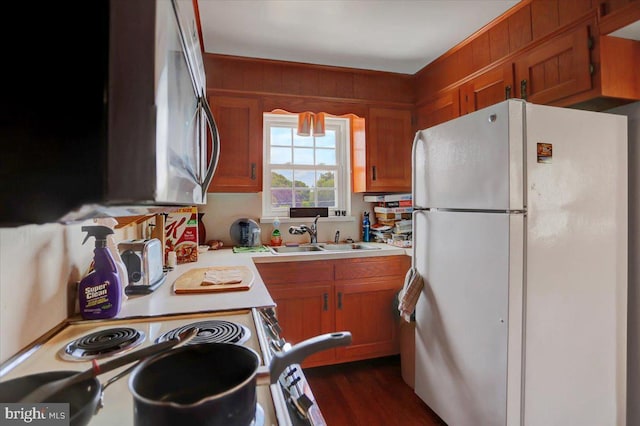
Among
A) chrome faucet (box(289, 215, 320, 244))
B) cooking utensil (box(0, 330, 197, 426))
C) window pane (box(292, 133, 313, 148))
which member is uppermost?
window pane (box(292, 133, 313, 148))

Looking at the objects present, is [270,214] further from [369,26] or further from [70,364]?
[70,364]

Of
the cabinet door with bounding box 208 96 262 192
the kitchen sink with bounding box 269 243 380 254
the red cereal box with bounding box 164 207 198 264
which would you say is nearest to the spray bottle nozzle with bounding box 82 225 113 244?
the red cereal box with bounding box 164 207 198 264

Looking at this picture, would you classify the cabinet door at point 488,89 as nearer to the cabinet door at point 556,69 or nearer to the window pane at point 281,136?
the cabinet door at point 556,69

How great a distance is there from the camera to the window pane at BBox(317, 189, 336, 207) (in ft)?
9.96

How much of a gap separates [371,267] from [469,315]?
38.1 inches

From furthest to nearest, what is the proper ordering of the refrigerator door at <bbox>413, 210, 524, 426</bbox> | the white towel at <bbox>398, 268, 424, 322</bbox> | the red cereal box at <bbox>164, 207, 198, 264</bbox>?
1. the red cereal box at <bbox>164, 207, 198, 264</bbox>
2. the white towel at <bbox>398, 268, 424, 322</bbox>
3. the refrigerator door at <bbox>413, 210, 524, 426</bbox>

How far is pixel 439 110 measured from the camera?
8.38 ft

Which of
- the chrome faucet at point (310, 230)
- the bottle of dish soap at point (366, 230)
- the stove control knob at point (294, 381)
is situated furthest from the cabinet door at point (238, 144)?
the stove control knob at point (294, 381)

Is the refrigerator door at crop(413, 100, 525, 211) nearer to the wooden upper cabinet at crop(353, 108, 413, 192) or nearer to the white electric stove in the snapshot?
the wooden upper cabinet at crop(353, 108, 413, 192)

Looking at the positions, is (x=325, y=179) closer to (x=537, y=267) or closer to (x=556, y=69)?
(x=556, y=69)

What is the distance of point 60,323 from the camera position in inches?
37.2

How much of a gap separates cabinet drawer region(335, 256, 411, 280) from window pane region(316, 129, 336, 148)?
1.22 metres

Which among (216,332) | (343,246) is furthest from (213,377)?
(343,246)

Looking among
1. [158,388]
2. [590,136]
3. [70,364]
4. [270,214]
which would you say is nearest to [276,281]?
[270,214]
